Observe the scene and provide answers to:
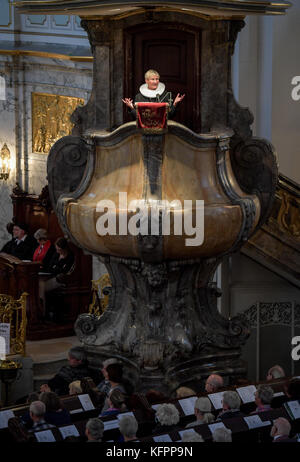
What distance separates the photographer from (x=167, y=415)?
7.57 m

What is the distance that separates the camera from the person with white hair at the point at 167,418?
7.57m

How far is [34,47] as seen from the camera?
15094mm

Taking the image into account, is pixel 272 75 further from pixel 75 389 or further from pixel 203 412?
pixel 203 412

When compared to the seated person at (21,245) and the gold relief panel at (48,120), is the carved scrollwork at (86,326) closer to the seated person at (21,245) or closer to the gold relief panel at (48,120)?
the seated person at (21,245)

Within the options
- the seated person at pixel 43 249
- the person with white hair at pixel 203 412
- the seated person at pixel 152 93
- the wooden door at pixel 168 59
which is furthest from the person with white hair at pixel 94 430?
the seated person at pixel 43 249

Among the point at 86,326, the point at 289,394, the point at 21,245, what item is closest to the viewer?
the point at 289,394

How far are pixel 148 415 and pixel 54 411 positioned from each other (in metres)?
0.74

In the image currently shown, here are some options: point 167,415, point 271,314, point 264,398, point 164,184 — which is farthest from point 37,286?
point 167,415

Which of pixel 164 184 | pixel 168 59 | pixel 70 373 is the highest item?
pixel 168 59

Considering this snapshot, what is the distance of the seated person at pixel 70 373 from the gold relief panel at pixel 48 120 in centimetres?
553

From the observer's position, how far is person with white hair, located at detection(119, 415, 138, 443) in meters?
7.07

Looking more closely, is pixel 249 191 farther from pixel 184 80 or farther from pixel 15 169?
pixel 15 169

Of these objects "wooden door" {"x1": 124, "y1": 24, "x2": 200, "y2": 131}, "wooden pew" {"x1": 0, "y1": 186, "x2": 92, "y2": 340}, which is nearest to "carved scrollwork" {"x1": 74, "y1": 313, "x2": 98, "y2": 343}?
"wooden pew" {"x1": 0, "y1": 186, "x2": 92, "y2": 340}
